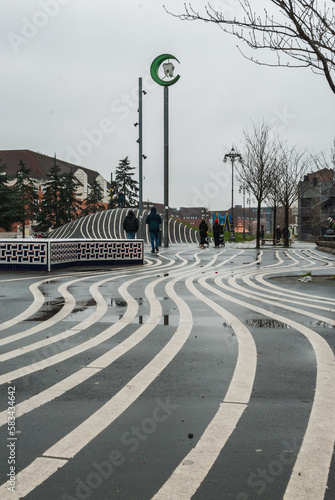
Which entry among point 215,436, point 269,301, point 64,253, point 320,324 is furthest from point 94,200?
point 215,436

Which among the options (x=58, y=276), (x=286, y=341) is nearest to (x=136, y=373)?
(x=286, y=341)

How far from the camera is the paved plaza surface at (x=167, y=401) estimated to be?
2877 mm

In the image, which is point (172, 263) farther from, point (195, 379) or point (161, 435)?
point (161, 435)

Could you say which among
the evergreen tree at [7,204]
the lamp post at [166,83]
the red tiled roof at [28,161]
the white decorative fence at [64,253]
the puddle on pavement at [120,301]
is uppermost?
the red tiled roof at [28,161]

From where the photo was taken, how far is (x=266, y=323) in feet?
24.0

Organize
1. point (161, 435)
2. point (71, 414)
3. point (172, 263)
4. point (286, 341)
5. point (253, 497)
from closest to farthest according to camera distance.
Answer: point (253, 497), point (161, 435), point (71, 414), point (286, 341), point (172, 263)

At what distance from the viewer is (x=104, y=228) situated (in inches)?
2160

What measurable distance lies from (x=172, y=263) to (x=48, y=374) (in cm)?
1390

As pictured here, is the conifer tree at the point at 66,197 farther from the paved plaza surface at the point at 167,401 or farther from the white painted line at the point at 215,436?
the white painted line at the point at 215,436

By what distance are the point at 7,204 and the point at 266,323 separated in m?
50.3

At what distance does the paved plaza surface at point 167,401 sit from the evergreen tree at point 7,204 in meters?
47.3

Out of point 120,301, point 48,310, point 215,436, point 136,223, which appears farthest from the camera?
point 136,223

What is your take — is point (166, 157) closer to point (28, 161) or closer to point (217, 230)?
point (217, 230)

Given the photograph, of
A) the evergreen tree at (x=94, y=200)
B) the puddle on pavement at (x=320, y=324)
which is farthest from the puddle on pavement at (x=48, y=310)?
the evergreen tree at (x=94, y=200)
